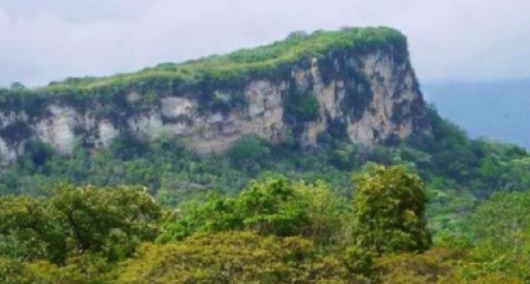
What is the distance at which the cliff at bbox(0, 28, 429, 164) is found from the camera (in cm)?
9631

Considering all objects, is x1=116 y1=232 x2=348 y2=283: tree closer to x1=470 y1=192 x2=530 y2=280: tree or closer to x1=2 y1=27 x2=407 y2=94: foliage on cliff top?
x1=470 y1=192 x2=530 y2=280: tree

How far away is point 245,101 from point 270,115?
270 centimetres

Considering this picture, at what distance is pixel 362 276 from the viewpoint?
31.2m

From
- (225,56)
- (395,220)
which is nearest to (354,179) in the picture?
(395,220)

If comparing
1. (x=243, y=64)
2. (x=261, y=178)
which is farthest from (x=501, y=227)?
(x=243, y=64)

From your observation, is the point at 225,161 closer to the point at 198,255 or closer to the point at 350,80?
the point at 350,80

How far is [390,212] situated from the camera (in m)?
36.6

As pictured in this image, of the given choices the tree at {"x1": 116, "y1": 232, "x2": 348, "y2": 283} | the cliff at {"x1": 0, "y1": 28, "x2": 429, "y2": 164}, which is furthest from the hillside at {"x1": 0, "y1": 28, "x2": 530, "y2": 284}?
the cliff at {"x1": 0, "y1": 28, "x2": 429, "y2": 164}

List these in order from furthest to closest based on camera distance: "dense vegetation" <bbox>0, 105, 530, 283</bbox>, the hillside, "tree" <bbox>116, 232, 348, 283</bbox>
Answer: the hillside
"dense vegetation" <bbox>0, 105, 530, 283</bbox>
"tree" <bbox>116, 232, 348, 283</bbox>

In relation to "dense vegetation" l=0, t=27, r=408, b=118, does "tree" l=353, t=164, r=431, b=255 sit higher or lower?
lower

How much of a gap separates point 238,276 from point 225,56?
94189 millimetres

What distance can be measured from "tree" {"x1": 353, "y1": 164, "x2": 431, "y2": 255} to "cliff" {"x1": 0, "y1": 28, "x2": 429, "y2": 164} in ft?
200

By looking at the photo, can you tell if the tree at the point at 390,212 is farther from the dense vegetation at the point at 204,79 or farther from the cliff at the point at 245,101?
the dense vegetation at the point at 204,79

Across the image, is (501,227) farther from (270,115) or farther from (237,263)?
(270,115)
